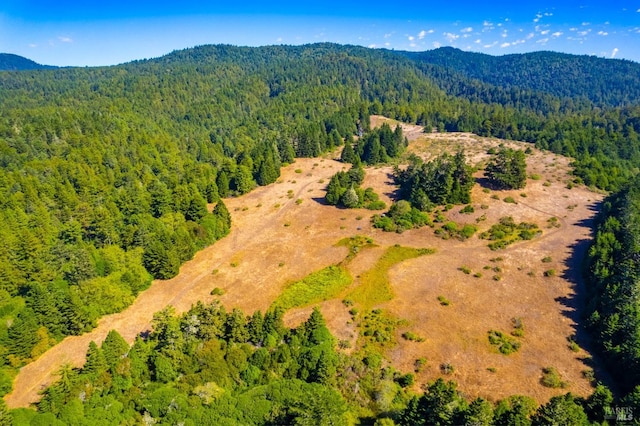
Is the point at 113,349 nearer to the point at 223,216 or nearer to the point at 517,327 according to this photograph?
the point at 223,216

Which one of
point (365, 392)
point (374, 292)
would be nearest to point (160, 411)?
point (365, 392)

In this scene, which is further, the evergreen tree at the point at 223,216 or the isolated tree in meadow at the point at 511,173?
the isolated tree in meadow at the point at 511,173

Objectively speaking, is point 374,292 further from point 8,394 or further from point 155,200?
point 155,200

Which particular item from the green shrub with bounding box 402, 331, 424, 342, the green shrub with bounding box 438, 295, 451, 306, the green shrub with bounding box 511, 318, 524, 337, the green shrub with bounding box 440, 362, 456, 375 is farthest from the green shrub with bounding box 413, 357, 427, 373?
the green shrub with bounding box 511, 318, 524, 337

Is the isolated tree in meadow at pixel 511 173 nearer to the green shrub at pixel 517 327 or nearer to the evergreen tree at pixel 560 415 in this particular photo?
the green shrub at pixel 517 327

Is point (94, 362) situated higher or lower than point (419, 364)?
higher

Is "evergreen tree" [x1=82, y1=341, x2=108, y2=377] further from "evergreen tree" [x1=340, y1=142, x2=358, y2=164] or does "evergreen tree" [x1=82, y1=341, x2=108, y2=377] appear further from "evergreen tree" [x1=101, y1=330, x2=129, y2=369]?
"evergreen tree" [x1=340, y1=142, x2=358, y2=164]

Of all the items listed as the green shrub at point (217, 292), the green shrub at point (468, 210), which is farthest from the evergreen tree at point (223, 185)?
the green shrub at point (468, 210)

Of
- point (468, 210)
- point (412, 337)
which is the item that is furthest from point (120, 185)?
point (468, 210)

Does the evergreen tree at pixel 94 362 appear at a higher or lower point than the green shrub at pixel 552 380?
higher
